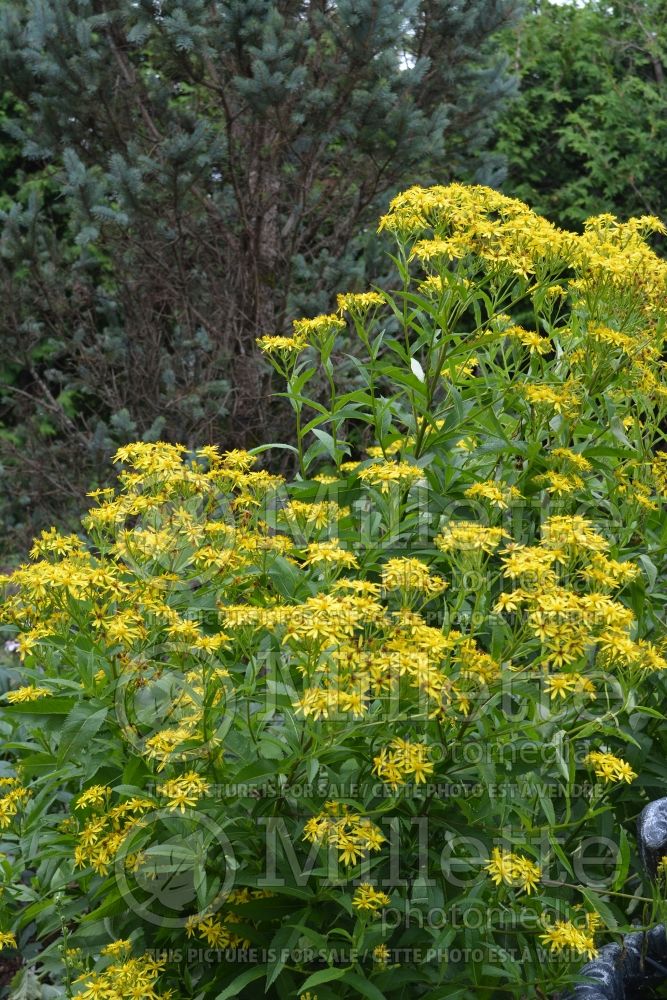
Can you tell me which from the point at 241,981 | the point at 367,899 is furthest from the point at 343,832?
the point at 241,981

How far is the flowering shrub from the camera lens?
187 cm

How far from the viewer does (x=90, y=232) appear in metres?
4.71

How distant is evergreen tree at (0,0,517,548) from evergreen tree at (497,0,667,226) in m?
2.50

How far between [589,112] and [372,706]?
7720mm

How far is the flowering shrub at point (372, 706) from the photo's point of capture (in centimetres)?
187

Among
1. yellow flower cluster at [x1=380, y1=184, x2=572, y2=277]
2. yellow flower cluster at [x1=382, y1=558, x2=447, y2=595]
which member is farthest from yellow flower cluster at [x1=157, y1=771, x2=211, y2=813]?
yellow flower cluster at [x1=380, y1=184, x2=572, y2=277]

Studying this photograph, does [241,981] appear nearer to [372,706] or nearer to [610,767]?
[372,706]

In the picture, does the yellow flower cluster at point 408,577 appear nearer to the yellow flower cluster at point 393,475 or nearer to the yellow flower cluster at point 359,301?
the yellow flower cluster at point 393,475

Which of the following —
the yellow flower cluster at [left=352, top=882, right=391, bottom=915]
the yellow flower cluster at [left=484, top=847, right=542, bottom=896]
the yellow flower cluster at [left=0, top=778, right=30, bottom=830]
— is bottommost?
the yellow flower cluster at [left=0, top=778, right=30, bottom=830]

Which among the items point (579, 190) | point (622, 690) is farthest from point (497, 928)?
point (579, 190)

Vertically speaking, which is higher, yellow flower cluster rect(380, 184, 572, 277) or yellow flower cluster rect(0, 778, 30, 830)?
yellow flower cluster rect(380, 184, 572, 277)

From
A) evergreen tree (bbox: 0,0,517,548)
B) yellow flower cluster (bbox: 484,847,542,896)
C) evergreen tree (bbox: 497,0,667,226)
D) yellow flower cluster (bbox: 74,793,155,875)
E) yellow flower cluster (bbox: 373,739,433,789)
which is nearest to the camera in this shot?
yellow flower cluster (bbox: 373,739,433,789)

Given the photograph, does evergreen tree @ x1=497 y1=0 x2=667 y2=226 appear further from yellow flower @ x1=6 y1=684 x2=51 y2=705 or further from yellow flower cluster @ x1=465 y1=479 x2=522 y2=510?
yellow flower @ x1=6 y1=684 x2=51 y2=705

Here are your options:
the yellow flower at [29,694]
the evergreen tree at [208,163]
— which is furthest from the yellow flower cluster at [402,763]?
the evergreen tree at [208,163]
